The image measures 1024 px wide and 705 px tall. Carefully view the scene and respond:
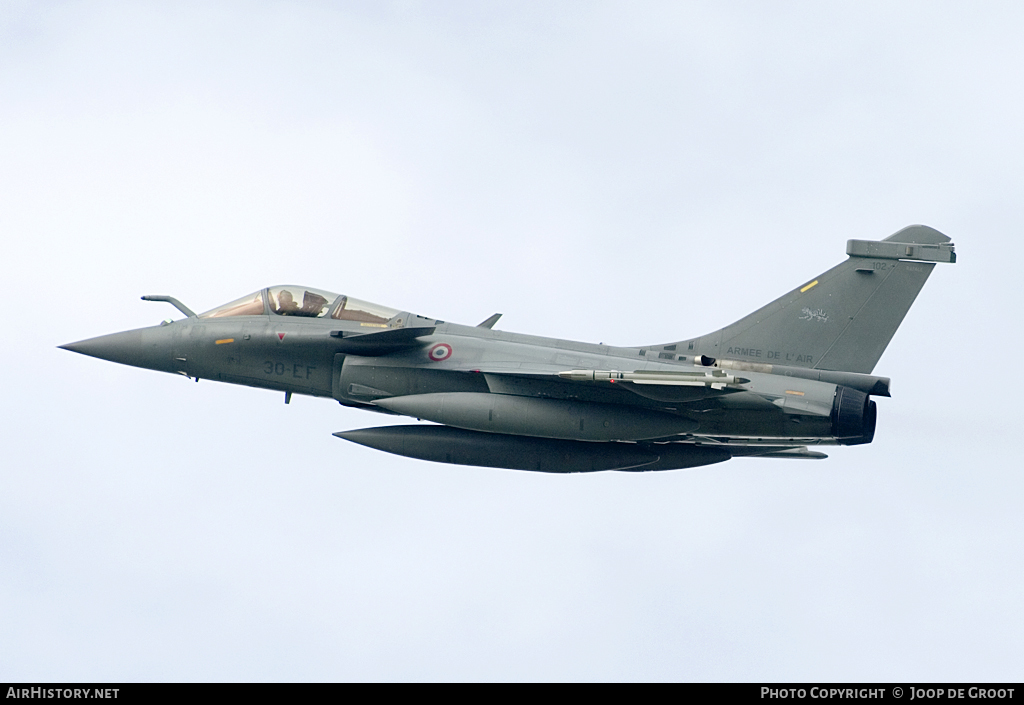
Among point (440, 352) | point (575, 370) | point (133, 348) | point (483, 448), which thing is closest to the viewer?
point (575, 370)

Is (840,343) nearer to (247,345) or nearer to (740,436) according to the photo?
(740,436)

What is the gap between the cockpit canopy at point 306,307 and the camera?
1049 inches

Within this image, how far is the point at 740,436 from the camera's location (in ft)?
83.4

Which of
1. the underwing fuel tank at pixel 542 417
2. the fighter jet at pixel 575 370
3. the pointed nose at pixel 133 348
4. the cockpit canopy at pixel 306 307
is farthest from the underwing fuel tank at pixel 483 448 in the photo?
the pointed nose at pixel 133 348

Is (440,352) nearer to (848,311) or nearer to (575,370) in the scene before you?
(575,370)

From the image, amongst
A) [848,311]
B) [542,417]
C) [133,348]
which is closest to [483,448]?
[542,417]

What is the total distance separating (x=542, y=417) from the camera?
24984mm

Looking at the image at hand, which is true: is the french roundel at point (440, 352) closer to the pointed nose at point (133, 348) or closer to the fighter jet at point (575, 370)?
the fighter jet at point (575, 370)

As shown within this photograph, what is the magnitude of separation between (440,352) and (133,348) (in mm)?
6111

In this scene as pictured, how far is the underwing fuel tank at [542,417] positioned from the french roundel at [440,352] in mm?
1020
